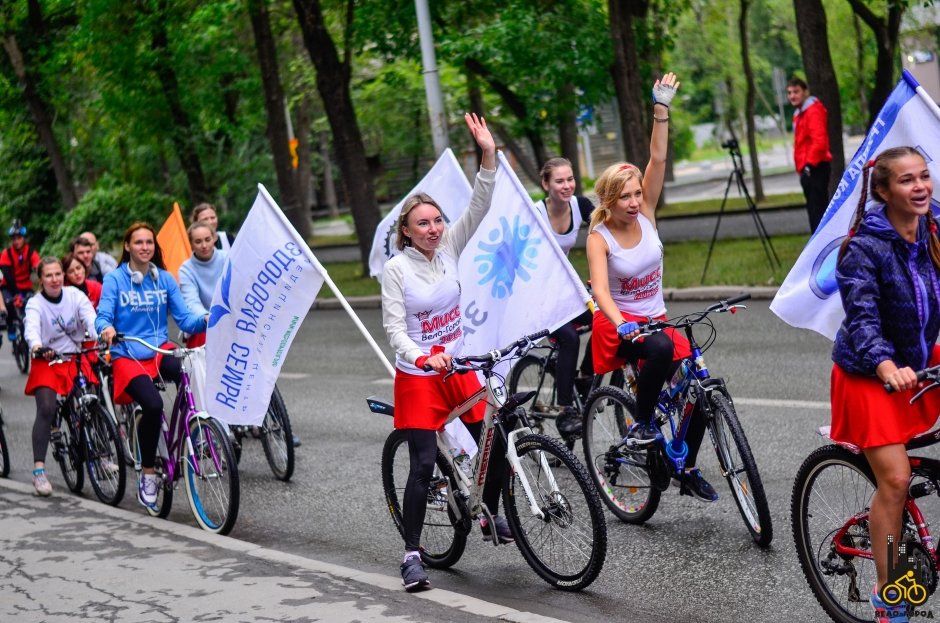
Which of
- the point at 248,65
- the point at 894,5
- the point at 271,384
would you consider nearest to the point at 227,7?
the point at 248,65

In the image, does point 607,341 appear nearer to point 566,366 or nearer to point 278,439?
point 566,366

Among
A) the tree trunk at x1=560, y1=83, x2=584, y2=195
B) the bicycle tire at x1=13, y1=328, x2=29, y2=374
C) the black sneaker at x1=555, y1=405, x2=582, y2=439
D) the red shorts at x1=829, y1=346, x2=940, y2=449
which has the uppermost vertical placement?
the tree trunk at x1=560, y1=83, x2=584, y2=195

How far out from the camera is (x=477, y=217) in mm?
6527

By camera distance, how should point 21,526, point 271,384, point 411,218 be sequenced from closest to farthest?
point 411,218 < point 271,384 < point 21,526

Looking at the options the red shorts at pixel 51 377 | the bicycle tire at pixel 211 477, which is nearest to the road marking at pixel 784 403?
the bicycle tire at pixel 211 477

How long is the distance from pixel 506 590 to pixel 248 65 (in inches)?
1010

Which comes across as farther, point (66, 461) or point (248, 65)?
point (248, 65)

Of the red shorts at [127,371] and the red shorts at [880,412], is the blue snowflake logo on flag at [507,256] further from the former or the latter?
the red shorts at [880,412]

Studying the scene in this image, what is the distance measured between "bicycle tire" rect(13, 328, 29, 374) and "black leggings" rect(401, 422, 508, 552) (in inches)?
538

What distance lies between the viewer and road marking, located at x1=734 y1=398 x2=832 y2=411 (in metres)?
9.43

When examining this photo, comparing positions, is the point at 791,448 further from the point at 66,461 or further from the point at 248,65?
the point at 248,65

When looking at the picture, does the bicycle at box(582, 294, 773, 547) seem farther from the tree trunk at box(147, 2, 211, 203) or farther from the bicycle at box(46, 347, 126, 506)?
the tree trunk at box(147, 2, 211, 203)

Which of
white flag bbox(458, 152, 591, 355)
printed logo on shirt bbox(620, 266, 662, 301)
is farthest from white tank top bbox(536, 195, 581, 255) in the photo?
printed logo on shirt bbox(620, 266, 662, 301)

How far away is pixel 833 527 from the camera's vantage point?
16.8ft
